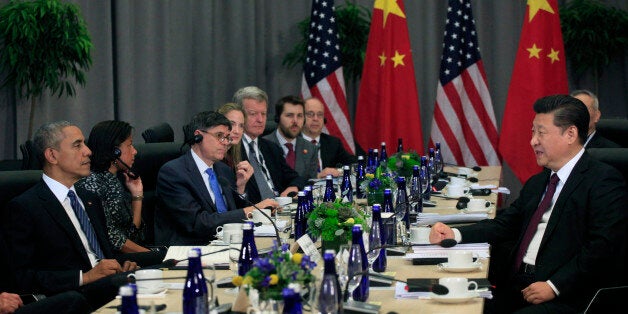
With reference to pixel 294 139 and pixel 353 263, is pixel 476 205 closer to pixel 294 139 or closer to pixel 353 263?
pixel 353 263

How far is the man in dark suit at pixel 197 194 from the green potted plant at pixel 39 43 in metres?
2.26

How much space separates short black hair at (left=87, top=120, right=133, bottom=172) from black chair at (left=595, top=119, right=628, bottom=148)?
10.9ft

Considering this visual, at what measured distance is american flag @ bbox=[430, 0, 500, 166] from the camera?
828 cm

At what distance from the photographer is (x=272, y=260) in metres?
2.45

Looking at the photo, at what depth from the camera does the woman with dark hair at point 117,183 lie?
4520 millimetres

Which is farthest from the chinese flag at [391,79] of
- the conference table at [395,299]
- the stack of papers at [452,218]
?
the conference table at [395,299]

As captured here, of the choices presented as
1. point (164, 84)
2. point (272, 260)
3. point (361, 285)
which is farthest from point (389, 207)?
point (164, 84)

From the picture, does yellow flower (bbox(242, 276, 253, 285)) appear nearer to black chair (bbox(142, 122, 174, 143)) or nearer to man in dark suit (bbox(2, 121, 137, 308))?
man in dark suit (bbox(2, 121, 137, 308))

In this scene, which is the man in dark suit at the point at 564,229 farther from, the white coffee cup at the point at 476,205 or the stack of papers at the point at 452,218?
the white coffee cup at the point at 476,205

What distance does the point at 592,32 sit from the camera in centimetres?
843

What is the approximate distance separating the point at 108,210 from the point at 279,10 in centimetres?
538

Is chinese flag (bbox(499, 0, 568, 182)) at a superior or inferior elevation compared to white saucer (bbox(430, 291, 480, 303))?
superior

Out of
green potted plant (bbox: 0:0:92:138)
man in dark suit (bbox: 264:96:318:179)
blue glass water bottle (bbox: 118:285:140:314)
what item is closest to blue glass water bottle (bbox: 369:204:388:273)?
blue glass water bottle (bbox: 118:285:140:314)

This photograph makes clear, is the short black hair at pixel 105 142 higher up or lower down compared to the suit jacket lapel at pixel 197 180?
higher up
